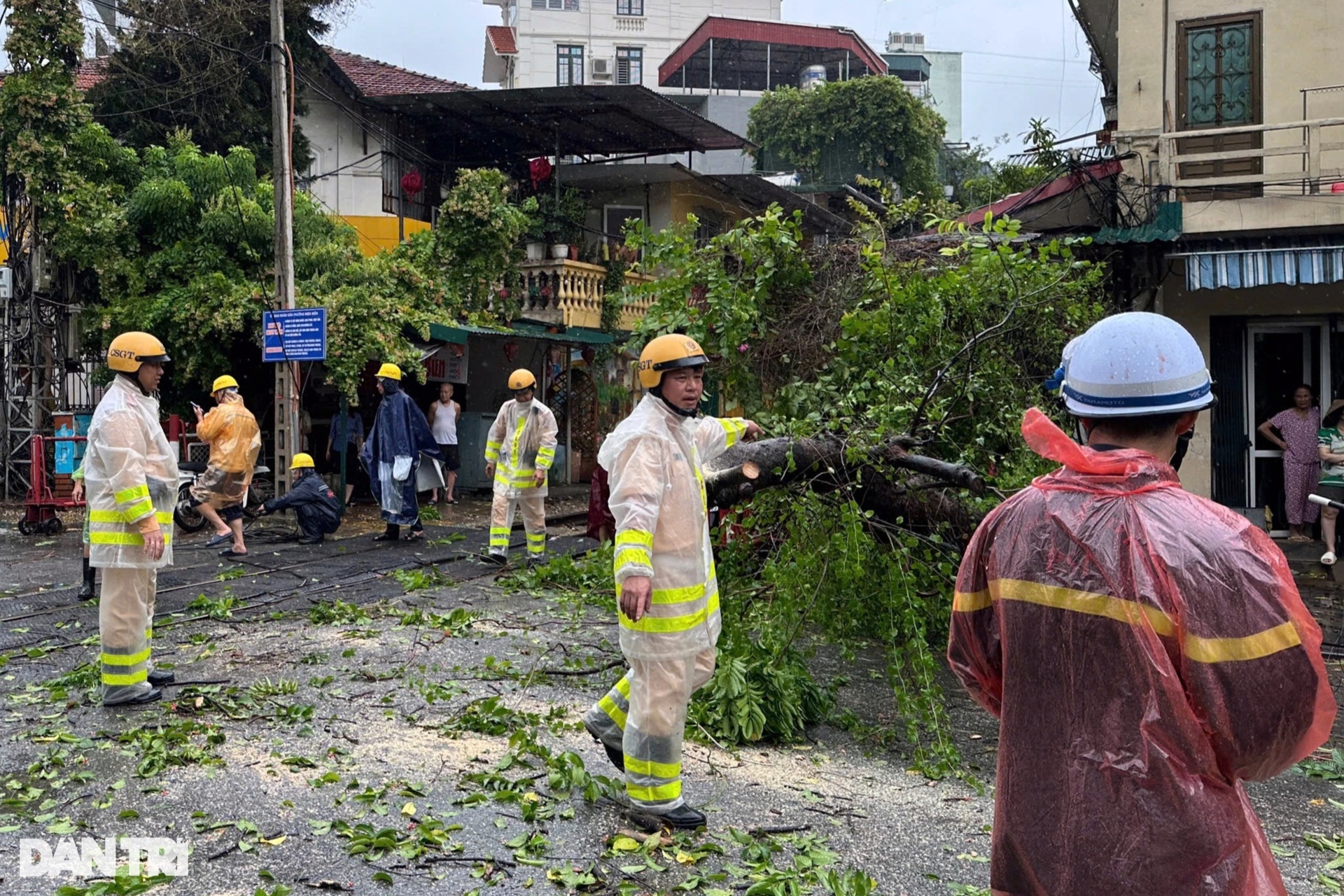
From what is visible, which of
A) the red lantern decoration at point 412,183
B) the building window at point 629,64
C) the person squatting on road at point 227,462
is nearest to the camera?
the person squatting on road at point 227,462

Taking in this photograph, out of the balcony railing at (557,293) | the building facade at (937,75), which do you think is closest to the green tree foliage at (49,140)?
the balcony railing at (557,293)

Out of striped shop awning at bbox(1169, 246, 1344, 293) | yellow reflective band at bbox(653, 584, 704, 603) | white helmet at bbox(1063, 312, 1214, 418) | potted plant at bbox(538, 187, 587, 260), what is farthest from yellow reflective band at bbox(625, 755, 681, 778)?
potted plant at bbox(538, 187, 587, 260)

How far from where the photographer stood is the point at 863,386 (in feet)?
21.3

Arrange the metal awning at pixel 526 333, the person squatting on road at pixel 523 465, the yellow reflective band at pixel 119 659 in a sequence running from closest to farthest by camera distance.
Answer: the yellow reflective band at pixel 119 659
the person squatting on road at pixel 523 465
the metal awning at pixel 526 333

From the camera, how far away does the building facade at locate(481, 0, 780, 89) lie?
46281mm

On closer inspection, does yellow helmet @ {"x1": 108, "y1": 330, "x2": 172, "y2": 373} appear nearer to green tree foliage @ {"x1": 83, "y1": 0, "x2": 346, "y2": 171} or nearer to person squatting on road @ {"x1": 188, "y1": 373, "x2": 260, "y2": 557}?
person squatting on road @ {"x1": 188, "y1": 373, "x2": 260, "y2": 557}

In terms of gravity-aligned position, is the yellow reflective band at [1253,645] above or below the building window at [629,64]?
below

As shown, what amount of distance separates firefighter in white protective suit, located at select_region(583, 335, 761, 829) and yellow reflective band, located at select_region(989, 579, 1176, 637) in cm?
207

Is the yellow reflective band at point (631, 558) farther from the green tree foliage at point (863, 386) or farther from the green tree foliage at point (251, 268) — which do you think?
the green tree foliage at point (251, 268)

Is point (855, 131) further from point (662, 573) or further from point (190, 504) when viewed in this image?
point (662, 573)

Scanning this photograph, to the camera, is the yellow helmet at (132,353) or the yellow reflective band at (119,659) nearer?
the yellow reflective band at (119,659)

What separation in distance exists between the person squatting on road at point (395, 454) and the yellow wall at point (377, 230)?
36.9 ft

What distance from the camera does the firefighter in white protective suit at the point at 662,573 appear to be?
4.27 metres

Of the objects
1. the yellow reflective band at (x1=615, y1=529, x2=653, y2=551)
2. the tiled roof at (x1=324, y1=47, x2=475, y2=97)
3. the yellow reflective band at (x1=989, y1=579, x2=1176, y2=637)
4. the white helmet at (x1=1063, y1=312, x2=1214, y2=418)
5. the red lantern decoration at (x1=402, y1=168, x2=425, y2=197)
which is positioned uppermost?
the tiled roof at (x1=324, y1=47, x2=475, y2=97)
